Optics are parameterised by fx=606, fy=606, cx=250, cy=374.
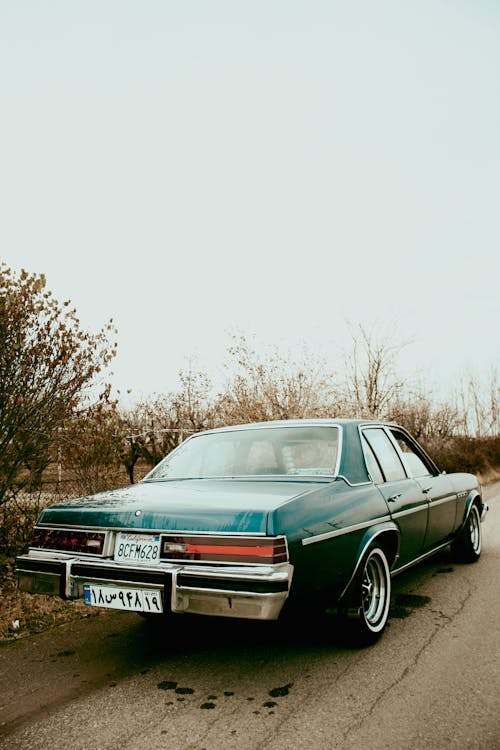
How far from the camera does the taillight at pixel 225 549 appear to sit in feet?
10.1

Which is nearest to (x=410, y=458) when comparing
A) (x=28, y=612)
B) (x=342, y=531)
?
(x=342, y=531)

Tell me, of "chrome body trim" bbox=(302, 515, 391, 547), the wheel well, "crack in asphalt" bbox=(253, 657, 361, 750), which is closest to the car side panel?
"chrome body trim" bbox=(302, 515, 391, 547)

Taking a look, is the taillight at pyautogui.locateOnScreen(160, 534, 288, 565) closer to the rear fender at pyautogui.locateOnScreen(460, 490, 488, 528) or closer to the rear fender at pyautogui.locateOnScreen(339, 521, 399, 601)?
the rear fender at pyautogui.locateOnScreen(339, 521, 399, 601)

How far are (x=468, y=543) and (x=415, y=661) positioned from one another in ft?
9.41

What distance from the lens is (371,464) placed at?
4.55 meters

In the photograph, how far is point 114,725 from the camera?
2.83 meters

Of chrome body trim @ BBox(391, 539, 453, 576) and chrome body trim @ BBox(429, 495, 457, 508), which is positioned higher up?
chrome body trim @ BBox(429, 495, 457, 508)

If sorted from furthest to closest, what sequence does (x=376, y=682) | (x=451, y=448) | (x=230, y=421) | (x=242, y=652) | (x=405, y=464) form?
1. (x=451, y=448)
2. (x=230, y=421)
3. (x=405, y=464)
4. (x=242, y=652)
5. (x=376, y=682)

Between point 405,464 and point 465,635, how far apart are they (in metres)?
1.57

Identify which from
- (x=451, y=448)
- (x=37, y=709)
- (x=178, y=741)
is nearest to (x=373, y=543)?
(x=178, y=741)

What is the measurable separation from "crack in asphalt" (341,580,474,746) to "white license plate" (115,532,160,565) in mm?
1268

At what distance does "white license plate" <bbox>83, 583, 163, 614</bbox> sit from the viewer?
3191 mm

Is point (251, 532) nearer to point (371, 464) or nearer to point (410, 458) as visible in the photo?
point (371, 464)

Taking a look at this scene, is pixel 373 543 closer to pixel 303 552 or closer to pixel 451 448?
pixel 303 552
